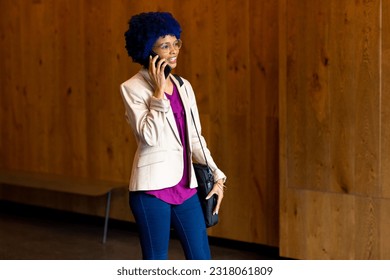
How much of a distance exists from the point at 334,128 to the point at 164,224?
Result: 1.92 meters

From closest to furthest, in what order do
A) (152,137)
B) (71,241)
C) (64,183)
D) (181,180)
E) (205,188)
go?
(152,137) < (181,180) < (205,188) < (71,241) < (64,183)

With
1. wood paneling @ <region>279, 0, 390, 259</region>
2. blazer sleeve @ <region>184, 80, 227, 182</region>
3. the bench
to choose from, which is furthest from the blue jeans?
the bench

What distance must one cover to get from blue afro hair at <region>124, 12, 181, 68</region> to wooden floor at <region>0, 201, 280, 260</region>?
260cm

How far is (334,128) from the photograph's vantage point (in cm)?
533

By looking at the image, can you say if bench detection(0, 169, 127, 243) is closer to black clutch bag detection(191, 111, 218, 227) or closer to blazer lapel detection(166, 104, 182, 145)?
black clutch bag detection(191, 111, 218, 227)

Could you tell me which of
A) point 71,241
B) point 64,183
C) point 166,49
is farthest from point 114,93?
point 166,49

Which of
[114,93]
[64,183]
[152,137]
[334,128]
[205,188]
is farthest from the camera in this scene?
[64,183]

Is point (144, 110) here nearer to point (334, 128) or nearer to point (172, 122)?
point (172, 122)

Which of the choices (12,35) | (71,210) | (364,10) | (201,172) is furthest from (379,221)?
(12,35)

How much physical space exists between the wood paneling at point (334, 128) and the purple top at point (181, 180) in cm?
171

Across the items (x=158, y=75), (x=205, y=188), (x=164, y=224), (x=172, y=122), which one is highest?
(x=158, y=75)

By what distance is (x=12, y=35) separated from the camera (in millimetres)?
7750

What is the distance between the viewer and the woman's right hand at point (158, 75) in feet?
12.1

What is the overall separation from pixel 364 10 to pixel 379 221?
4.07ft
